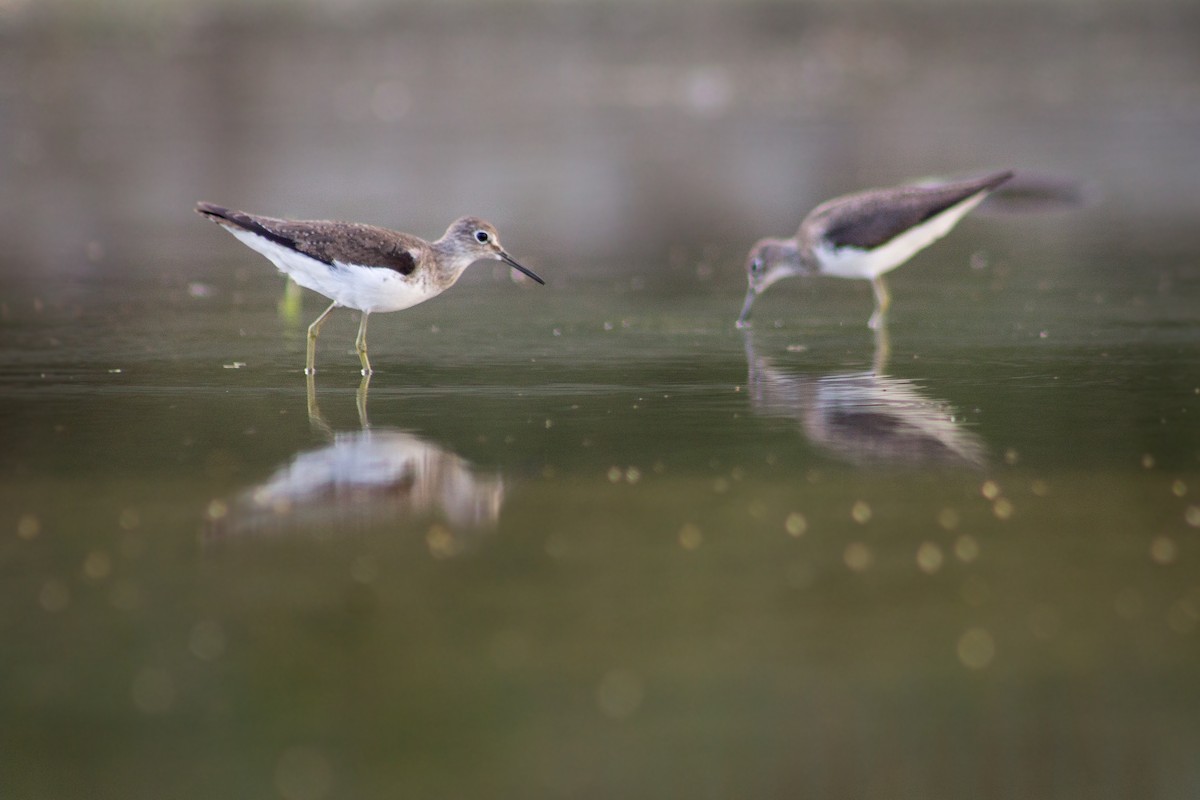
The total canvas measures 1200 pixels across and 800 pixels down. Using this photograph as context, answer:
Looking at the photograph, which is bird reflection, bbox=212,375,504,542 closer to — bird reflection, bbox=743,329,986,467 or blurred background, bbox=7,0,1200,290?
bird reflection, bbox=743,329,986,467

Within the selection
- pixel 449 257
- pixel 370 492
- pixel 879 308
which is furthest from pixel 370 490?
pixel 879 308

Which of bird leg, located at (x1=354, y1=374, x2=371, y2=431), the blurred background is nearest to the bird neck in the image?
bird leg, located at (x1=354, y1=374, x2=371, y2=431)

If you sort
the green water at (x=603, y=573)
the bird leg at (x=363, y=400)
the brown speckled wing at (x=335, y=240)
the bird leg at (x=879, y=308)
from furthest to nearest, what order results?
1. the bird leg at (x=879, y=308)
2. the brown speckled wing at (x=335, y=240)
3. the bird leg at (x=363, y=400)
4. the green water at (x=603, y=573)

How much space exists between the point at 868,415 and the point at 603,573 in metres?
3.16

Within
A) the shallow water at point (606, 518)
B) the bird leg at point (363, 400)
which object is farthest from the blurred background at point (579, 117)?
the bird leg at point (363, 400)

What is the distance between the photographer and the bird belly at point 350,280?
10.5 m

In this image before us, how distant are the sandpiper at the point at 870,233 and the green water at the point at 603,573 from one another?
73.5 inches

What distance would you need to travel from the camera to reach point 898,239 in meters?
13.2

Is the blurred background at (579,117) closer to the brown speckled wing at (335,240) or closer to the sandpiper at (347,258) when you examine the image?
the sandpiper at (347,258)

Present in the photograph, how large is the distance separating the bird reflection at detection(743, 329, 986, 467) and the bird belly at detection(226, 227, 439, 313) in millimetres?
2170

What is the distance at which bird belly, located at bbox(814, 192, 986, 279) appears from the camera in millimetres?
13234

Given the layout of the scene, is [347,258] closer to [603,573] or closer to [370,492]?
[370,492]

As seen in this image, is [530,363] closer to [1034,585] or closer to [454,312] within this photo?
[454,312]


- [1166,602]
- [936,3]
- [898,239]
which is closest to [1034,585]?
[1166,602]
